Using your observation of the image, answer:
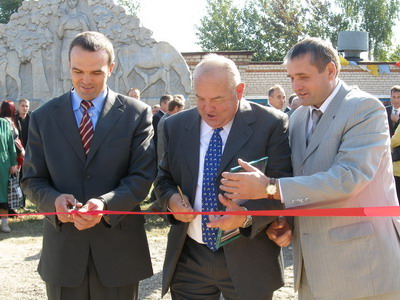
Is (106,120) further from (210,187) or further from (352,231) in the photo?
(352,231)

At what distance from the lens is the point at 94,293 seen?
2.91 m

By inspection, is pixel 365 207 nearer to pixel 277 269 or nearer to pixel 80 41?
pixel 277 269

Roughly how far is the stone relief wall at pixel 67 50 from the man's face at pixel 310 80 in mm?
11158

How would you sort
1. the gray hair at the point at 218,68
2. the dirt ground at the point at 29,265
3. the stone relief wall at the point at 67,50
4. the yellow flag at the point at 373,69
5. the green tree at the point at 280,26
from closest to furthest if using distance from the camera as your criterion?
the gray hair at the point at 218,68 < the dirt ground at the point at 29,265 < the stone relief wall at the point at 67,50 < the yellow flag at the point at 373,69 < the green tree at the point at 280,26

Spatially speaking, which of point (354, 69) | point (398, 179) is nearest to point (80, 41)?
point (398, 179)

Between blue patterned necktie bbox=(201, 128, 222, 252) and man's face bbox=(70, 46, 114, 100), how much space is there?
2.33 ft

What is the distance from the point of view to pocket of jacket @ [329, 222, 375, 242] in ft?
8.61

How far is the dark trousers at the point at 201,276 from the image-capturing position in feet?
9.58

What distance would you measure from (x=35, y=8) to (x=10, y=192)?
7421 millimetres

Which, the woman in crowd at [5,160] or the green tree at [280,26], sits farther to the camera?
the green tree at [280,26]

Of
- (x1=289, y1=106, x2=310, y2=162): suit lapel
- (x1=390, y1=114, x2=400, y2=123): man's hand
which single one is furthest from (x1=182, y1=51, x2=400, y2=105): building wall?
(x1=289, y1=106, x2=310, y2=162): suit lapel

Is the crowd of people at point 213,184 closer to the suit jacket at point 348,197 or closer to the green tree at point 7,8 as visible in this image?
the suit jacket at point 348,197

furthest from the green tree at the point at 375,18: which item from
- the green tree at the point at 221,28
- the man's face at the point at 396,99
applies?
the man's face at the point at 396,99

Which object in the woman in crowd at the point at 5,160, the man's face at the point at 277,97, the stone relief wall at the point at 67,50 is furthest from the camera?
the stone relief wall at the point at 67,50
